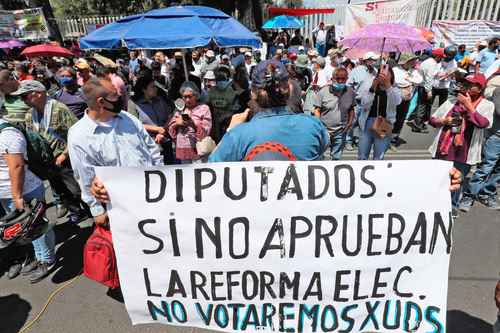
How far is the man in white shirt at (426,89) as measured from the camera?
788 centimetres

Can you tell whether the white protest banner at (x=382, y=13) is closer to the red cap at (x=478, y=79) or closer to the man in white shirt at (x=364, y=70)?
the man in white shirt at (x=364, y=70)

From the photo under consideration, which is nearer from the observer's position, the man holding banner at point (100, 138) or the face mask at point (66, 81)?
the man holding banner at point (100, 138)

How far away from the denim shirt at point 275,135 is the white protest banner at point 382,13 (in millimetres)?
7018

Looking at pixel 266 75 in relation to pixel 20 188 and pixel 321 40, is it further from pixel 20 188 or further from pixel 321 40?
pixel 321 40

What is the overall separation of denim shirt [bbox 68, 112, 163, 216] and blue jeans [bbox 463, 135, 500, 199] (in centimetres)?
428

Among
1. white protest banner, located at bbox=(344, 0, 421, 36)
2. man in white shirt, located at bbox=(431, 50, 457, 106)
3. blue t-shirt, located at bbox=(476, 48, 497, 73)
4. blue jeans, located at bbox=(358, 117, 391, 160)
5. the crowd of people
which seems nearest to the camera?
the crowd of people

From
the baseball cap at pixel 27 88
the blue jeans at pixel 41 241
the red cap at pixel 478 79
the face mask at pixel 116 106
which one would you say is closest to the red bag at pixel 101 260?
the face mask at pixel 116 106

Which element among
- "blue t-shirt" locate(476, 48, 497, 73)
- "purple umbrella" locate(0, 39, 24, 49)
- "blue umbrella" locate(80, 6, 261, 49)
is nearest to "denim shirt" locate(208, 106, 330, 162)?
"blue umbrella" locate(80, 6, 261, 49)

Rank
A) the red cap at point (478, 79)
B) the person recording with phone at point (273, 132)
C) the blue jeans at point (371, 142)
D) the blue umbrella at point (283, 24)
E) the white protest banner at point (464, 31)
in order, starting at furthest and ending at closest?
the blue umbrella at point (283, 24) → the white protest banner at point (464, 31) → the blue jeans at point (371, 142) → the red cap at point (478, 79) → the person recording with phone at point (273, 132)

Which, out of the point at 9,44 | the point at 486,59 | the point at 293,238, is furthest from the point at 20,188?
the point at 9,44

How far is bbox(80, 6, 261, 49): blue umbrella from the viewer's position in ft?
14.5

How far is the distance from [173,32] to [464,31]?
11151 millimetres

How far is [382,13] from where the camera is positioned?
806 cm

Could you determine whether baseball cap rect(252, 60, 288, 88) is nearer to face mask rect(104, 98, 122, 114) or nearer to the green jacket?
face mask rect(104, 98, 122, 114)
